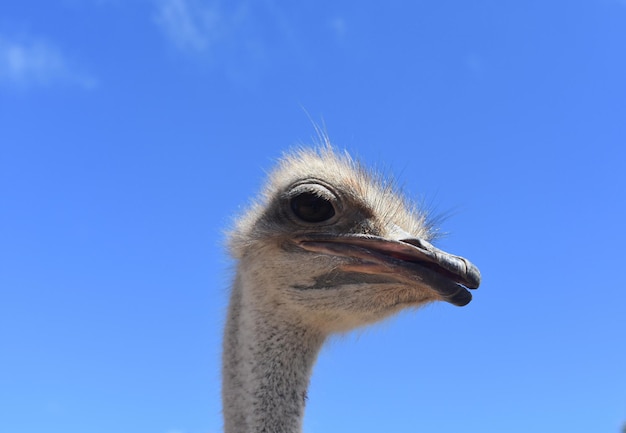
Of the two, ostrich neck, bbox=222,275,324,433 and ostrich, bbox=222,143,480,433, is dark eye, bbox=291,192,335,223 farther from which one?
ostrich neck, bbox=222,275,324,433

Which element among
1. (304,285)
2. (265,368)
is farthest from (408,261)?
(265,368)

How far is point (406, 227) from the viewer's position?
4484 millimetres

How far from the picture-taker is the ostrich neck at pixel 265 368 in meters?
3.94

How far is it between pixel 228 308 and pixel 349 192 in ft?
2.83

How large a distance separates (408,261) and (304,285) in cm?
52

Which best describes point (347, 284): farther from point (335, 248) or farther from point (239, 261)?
point (239, 261)

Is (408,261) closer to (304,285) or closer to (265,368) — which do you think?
(304,285)

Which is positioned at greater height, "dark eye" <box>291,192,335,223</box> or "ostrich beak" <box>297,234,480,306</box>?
"dark eye" <box>291,192,335,223</box>

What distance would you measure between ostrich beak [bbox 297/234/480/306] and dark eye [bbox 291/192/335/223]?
0.34 feet

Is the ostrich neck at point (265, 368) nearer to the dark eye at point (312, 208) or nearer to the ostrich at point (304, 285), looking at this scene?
the ostrich at point (304, 285)

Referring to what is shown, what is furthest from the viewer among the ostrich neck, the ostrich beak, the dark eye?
the dark eye

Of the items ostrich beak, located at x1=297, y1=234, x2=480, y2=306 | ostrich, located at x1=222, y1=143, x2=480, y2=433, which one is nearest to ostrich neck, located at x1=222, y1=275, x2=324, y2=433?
ostrich, located at x1=222, y1=143, x2=480, y2=433

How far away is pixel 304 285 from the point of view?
4.09 meters

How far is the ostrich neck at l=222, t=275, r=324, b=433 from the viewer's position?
394cm
